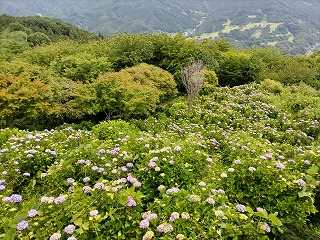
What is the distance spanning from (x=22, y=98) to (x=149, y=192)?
1078 centimetres

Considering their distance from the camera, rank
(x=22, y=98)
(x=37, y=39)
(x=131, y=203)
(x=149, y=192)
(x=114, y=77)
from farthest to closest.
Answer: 1. (x=37, y=39)
2. (x=114, y=77)
3. (x=22, y=98)
4. (x=149, y=192)
5. (x=131, y=203)

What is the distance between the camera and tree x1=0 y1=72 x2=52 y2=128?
11.6m

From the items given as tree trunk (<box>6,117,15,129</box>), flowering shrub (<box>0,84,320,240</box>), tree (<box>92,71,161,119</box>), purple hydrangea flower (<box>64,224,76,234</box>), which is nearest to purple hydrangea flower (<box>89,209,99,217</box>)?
flowering shrub (<box>0,84,320,240</box>)

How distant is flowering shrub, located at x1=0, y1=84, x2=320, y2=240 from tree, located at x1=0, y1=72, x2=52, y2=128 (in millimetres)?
6492

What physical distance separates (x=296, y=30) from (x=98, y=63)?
196 meters

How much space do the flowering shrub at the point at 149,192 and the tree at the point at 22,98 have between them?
649 cm

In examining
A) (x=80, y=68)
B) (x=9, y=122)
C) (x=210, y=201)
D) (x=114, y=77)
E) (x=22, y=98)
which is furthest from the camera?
(x=80, y=68)

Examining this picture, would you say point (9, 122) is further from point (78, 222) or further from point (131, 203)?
point (131, 203)

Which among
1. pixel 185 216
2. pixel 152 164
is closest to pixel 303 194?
pixel 185 216

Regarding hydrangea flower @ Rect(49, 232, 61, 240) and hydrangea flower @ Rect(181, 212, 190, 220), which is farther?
hydrangea flower @ Rect(181, 212, 190, 220)

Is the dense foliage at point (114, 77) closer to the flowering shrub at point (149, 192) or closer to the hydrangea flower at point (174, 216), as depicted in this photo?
the flowering shrub at point (149, 192)

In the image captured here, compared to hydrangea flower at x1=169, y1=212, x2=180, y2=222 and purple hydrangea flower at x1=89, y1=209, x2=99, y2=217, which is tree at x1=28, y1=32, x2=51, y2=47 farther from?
hydrangea flower at x1=169, y1=212, x2=180, y2=222

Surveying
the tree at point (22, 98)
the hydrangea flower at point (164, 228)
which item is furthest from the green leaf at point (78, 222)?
the tree at point (22, 98)

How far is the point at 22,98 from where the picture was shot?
11.7 meters
